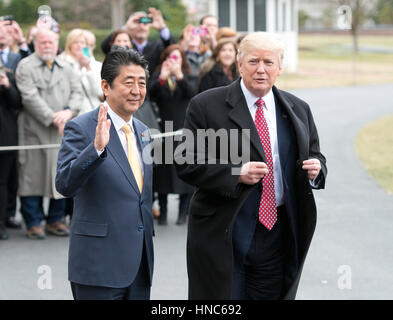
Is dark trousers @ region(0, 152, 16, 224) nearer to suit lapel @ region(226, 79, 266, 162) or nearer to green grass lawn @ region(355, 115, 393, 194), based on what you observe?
suit lapel @ region(226, 79, 266, 162)

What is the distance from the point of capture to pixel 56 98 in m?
8.34

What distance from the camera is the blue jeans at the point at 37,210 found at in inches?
331

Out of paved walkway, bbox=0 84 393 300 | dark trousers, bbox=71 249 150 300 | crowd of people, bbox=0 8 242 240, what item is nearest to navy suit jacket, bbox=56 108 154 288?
dark trousers, bbox=71 249 150 300

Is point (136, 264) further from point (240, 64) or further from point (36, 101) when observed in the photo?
point (36, 101)

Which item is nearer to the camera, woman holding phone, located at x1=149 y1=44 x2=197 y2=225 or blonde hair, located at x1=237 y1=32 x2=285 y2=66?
blonde hair, located at x1=237 y1=32 x2=285 y2=66

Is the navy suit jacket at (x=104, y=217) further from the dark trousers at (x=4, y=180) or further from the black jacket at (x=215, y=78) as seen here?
the black jacket at (x=215, y=78)

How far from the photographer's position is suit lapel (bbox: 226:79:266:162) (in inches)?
167

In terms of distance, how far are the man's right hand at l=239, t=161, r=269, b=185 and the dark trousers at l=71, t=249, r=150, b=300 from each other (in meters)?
0.76

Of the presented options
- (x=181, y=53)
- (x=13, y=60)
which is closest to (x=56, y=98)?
(x=13, y=60)

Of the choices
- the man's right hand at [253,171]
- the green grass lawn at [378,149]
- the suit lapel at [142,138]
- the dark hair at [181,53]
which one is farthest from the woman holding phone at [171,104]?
the man's right hand at [253,171]

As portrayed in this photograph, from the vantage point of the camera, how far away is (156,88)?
8.98 metres
